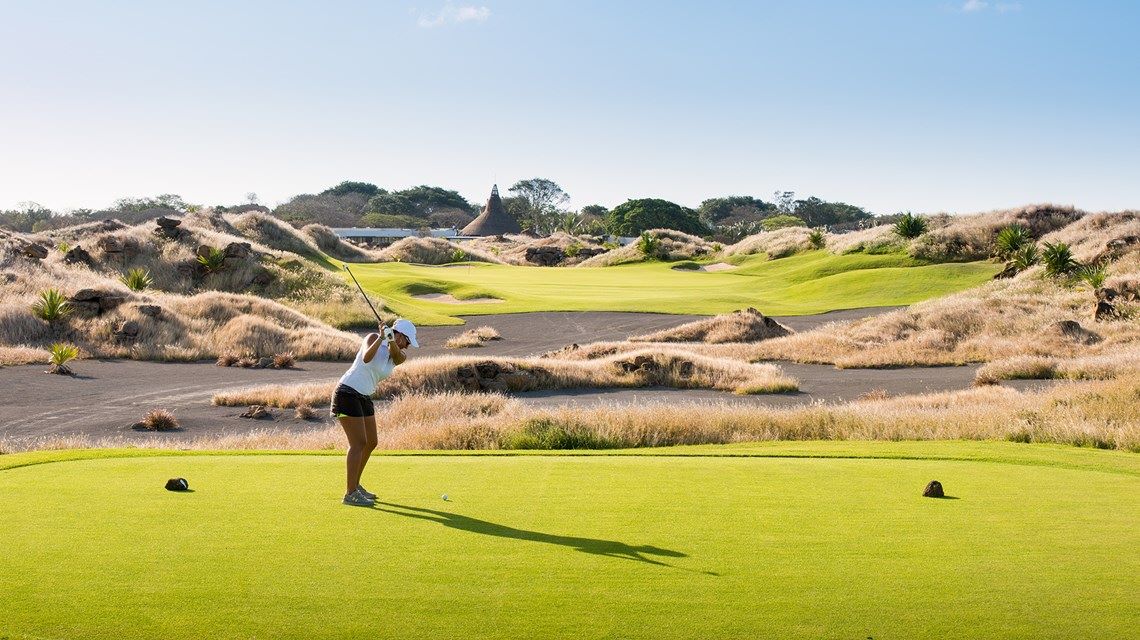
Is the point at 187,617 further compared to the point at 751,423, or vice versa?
the point at 751,423

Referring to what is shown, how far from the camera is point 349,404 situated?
939 centimetres

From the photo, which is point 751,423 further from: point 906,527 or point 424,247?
point 424,247

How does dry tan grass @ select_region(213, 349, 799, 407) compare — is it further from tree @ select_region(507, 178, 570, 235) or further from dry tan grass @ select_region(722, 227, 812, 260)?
tree @ select_region(507, 178, 570, 235)

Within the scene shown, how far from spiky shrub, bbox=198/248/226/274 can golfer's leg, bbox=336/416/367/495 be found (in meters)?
42.1

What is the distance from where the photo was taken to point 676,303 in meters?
52.6

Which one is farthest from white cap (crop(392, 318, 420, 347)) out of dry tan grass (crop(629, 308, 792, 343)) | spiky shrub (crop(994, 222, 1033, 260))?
spiky shrub (crop(994, 222, 1033, 260))

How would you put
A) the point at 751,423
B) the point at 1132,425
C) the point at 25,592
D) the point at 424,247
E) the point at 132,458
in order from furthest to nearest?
the point at 424,247 < the point at 751,423 < the point at 1132,425 < the point at 132,458 < the point at 25,592

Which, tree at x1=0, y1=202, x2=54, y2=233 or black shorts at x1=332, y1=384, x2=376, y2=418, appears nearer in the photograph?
black shorts at x1=332, y1=384, x2=376, y2=418

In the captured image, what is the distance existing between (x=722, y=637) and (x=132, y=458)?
813 centimetres

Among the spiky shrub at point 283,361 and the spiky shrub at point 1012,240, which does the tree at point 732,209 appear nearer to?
the spiky shrub at point 1012,240

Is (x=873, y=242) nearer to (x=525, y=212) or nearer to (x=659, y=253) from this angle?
(x=659, y=253)

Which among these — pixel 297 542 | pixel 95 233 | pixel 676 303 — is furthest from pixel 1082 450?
pixel 95 233

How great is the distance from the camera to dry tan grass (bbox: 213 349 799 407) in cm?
2530

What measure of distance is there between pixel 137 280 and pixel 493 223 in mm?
104506
